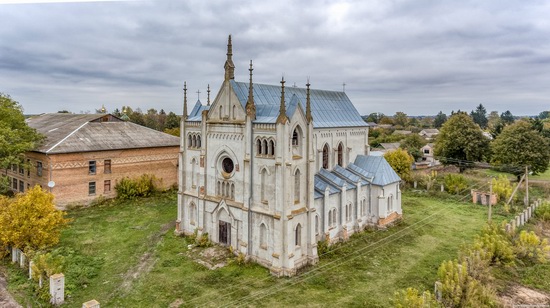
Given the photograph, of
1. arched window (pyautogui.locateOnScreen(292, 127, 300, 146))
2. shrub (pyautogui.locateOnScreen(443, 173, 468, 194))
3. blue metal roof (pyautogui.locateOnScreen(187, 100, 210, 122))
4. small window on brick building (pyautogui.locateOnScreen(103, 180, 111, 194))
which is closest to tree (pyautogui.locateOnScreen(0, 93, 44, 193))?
small window on brick building (pyautogui.locateOnScreen(103, 180, 111, 194))

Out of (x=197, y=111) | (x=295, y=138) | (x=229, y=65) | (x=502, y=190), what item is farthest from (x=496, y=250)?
(x=197, y=111)

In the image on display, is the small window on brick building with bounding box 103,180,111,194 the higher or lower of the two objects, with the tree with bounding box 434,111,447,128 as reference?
lower

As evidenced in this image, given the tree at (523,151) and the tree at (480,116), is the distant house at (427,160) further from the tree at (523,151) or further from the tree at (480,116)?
the tree at (480,116)

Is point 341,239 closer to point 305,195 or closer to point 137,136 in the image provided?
point 305,195

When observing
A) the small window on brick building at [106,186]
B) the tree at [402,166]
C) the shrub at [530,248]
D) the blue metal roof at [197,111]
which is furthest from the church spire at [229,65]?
the tree at [402,166]

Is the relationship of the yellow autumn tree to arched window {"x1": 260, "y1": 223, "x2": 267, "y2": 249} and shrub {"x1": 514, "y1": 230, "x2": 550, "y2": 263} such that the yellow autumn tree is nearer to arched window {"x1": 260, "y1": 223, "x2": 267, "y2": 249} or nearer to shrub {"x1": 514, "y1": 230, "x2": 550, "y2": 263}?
arched window {"x1": 260, "y1": 223, "x2": 267, "y2": 249}

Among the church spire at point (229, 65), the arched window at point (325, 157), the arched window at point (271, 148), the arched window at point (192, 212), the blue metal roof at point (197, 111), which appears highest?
the church spire at point (229, 65)

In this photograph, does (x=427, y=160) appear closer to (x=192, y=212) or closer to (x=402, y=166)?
(x=402, y=166)
